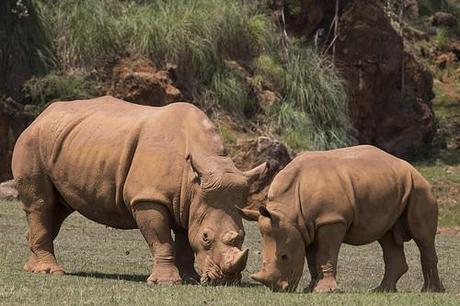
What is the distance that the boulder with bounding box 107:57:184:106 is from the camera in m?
22.6

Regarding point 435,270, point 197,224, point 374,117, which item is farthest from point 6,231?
point 374,117

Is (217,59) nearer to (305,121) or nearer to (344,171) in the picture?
(305,121)

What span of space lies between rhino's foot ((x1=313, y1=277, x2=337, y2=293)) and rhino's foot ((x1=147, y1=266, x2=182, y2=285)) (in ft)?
4.49

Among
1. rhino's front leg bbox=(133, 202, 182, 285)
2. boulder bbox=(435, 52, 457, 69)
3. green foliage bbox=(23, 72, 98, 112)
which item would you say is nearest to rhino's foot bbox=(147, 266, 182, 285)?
rhino's front leg bbox=(133, 202, 182, 285)

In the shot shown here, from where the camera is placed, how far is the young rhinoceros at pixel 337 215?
35.5ft

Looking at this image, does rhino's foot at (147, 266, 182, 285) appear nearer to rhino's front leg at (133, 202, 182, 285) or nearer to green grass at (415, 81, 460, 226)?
rhino's front leg at (133, 202, 182, 285)

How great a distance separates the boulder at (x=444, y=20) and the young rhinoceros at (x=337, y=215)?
2748 centimetres

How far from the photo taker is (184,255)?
1208 cm

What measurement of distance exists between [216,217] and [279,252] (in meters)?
0.73

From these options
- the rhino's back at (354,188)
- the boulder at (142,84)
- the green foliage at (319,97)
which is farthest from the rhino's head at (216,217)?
the green foliage at (319,97)

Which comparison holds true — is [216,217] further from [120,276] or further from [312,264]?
[120,276]

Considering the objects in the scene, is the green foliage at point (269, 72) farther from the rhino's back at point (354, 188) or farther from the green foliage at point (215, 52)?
the rhino's back at point (354, 188)

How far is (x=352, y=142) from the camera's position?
26.3 m

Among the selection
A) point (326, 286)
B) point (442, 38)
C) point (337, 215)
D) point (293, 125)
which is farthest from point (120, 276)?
point (442, 38)
